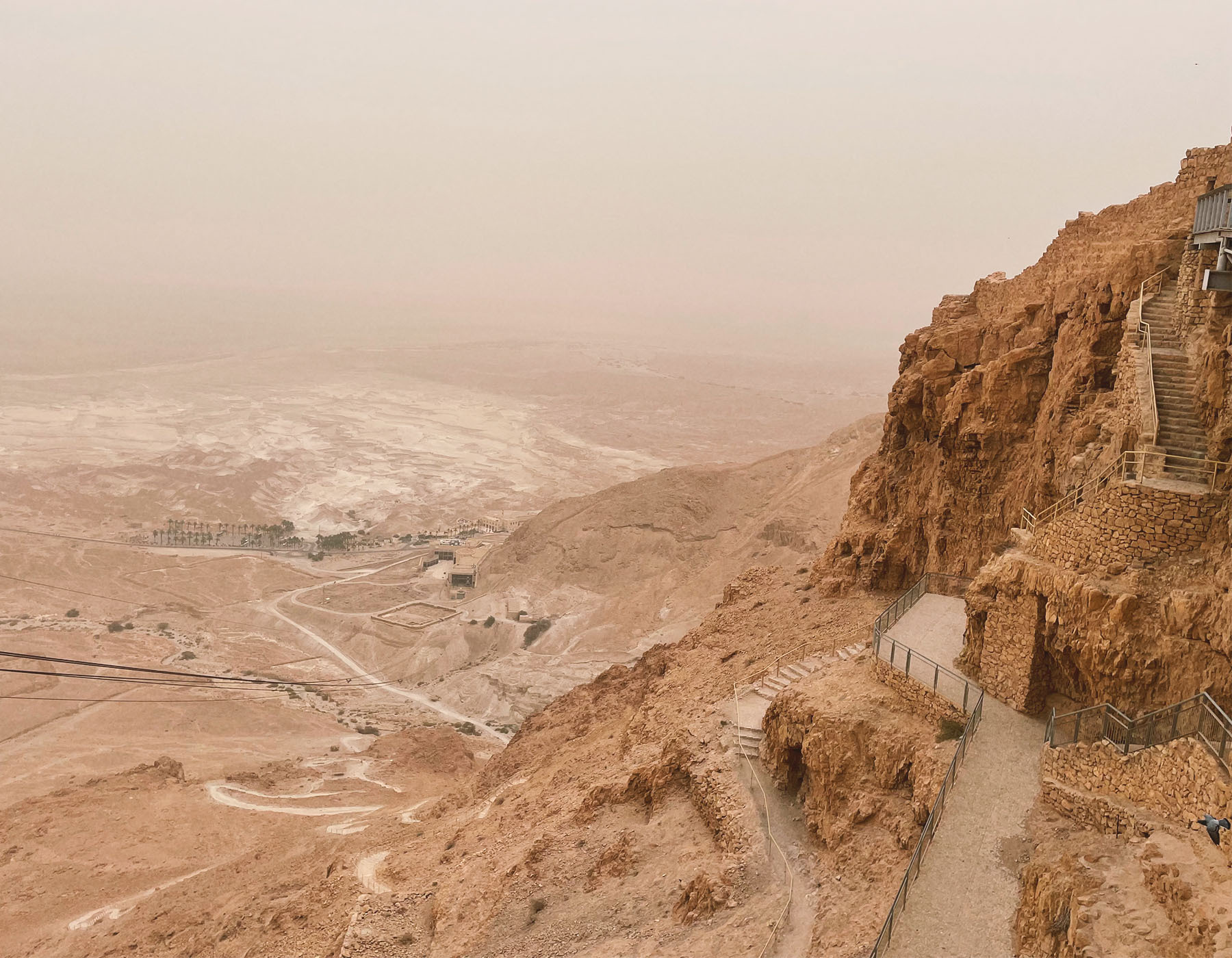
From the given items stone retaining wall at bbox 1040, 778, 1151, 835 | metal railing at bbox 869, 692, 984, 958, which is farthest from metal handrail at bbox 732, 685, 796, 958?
stone retaining wall at bbox 1040, 778, 1151, 835

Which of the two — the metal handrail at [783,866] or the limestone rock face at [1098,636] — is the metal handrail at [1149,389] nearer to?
the limestone rock face at [1098,636]

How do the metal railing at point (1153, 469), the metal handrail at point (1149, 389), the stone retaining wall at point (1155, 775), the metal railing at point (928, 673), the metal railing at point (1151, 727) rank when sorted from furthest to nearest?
the metal railing at point (928, 673) → the metal handrail at point (1149, 389) → the metal railing at point (1153, 469) → the metal railing at point (1151, 727) → the stone retaining wall at point (1155, 775)

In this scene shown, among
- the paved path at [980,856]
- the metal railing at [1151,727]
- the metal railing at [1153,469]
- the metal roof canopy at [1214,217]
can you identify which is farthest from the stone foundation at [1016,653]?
the metal roof canopy at [1214,217]

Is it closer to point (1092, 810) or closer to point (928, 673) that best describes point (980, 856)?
point (1092, 810)

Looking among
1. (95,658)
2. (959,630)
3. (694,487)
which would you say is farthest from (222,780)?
(694,487)

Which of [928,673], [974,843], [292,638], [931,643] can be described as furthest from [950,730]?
[292,638]

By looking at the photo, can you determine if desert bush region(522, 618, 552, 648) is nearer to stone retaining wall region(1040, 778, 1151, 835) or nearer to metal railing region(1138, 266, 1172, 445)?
metal railing region(1138, 266, 1172, 445)
